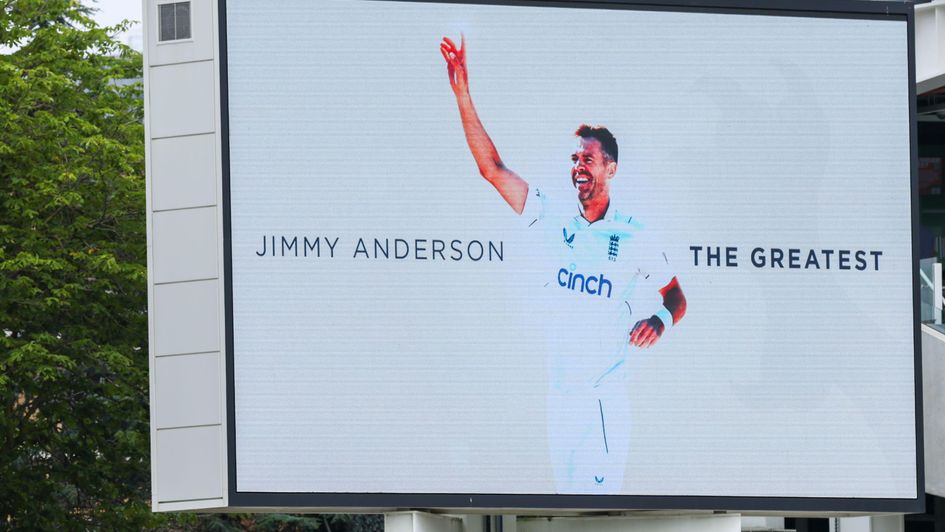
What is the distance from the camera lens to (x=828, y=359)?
18625mm

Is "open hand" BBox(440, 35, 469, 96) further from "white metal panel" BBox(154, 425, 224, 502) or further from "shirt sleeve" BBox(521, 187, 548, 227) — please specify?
"white metal panel" BBox(154, 425, 224, 502)

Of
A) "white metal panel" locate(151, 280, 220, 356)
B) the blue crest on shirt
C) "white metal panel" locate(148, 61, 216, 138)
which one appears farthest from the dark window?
the blue crest on shirt

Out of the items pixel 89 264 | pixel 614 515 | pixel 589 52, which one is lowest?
pixel 614 515

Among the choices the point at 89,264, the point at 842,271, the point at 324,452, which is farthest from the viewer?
the point at 89,264

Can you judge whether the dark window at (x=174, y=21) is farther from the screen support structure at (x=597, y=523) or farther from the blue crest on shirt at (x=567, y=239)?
the screen support structure at (x=597, y=523)

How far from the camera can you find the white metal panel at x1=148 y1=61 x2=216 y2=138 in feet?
59.0

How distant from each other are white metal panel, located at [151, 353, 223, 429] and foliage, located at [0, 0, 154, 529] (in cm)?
553

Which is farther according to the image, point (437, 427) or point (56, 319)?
point (56, 319)

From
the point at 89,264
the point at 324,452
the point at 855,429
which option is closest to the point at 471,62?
the point at 324,452

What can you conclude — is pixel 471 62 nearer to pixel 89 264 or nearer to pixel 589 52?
pixel 589 52

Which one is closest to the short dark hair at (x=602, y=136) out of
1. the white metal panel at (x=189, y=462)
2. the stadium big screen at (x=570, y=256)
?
the stadium big screen at (x=570, y=256)

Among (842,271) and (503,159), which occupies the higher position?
(503,159)

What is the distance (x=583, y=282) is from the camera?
18297mm

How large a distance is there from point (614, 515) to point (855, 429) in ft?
8.56
